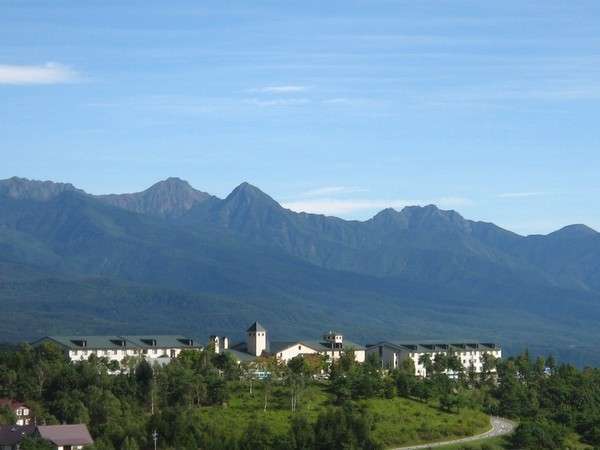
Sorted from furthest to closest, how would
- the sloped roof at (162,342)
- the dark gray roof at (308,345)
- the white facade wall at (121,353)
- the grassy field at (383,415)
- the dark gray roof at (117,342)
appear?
the dark gray roof at (308,345)
the sloped roof at (162,342)
the dark gray roof at (117,342)
the white facade wall at (121,353)
the grassy field at (383,415)

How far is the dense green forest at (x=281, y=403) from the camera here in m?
76.6

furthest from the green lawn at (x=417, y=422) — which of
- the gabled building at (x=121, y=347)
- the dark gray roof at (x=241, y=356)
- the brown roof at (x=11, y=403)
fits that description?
the brown roof at (x=11, y=403)

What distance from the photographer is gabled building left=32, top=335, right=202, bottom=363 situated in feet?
344

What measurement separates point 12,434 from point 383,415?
25498mm

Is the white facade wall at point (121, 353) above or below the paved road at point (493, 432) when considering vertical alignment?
above

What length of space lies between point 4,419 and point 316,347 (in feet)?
136

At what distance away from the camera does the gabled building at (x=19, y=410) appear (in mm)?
79250

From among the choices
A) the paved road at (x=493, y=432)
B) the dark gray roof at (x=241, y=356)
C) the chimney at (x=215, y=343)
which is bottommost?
the paved road at (x=493, y=432)

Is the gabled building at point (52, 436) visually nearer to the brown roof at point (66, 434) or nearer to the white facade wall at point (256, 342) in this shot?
the brown roof at point (66, 434)

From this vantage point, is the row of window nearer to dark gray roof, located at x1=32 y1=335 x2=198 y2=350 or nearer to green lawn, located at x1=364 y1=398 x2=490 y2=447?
dark gray roof, located at x1=32 y1=335 x2=198 y2=350

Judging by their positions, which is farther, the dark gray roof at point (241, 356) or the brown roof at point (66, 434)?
the dark gray roof at point (241, 356)

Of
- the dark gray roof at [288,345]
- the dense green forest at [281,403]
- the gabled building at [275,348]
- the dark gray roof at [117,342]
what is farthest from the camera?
the dark gray roof at [288,345]

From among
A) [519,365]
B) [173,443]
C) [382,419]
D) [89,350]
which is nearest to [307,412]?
[382,419]

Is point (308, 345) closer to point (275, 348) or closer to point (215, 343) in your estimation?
point (275, 348)
